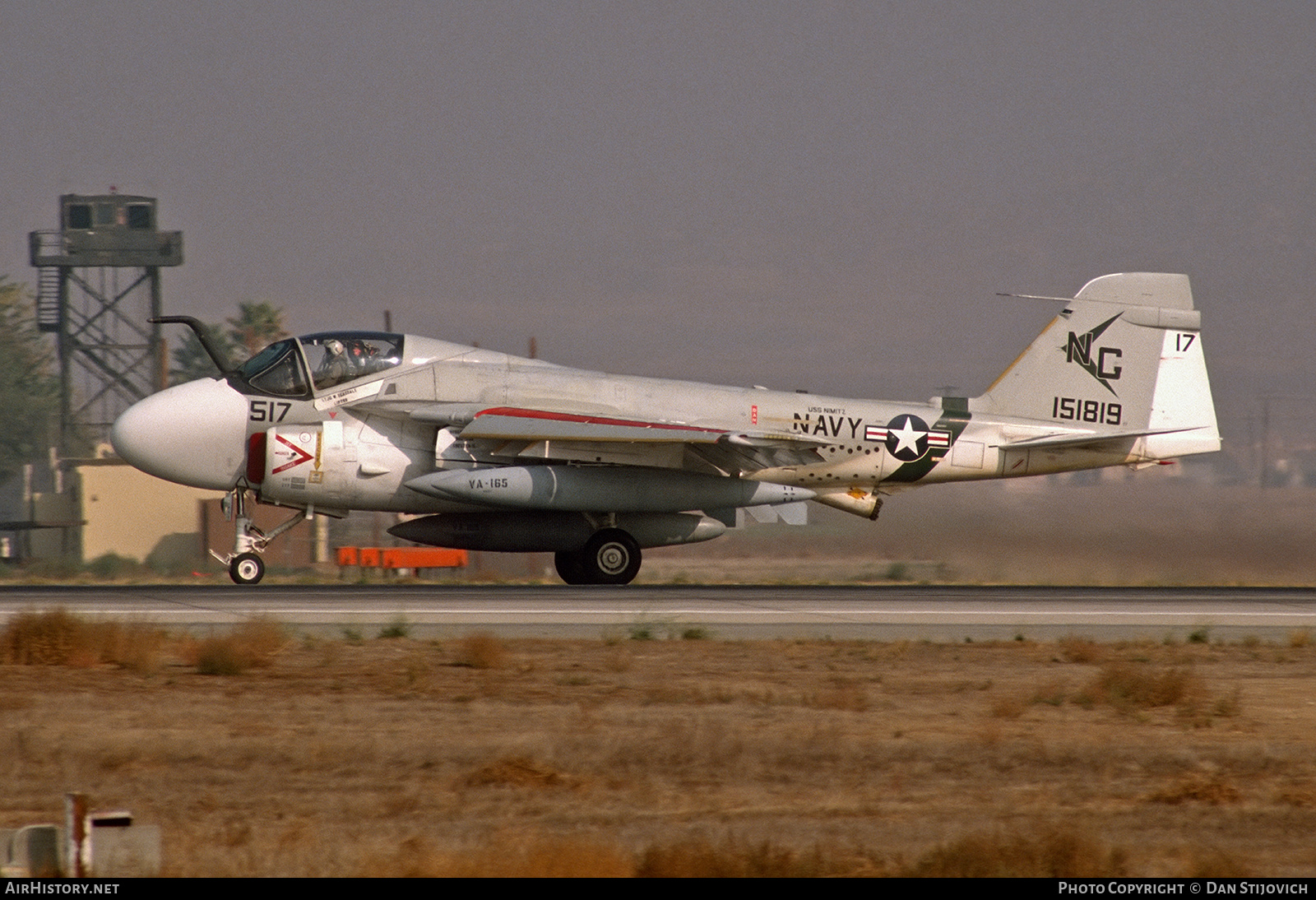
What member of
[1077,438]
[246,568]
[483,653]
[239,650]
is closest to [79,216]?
[246,568]

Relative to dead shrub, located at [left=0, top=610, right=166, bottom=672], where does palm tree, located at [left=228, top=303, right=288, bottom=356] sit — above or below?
above

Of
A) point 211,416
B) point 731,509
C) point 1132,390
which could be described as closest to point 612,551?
point 731,509

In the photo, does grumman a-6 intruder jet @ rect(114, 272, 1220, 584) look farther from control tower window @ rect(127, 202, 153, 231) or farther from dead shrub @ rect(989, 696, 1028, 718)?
control tower window @ rect(127, 202, 153, 231)

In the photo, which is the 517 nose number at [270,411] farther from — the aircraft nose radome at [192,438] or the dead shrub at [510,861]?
the dead shrub at [510,861]

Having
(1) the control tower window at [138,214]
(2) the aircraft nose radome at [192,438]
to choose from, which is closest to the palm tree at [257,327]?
(1) the control tower window at [138,214]

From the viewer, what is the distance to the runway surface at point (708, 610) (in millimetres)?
14672

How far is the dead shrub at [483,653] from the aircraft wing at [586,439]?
25.4 ft

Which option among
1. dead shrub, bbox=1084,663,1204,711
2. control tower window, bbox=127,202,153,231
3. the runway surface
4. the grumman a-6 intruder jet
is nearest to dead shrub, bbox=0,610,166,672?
the runway surface

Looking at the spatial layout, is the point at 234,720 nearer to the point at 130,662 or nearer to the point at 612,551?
the point at 130,662

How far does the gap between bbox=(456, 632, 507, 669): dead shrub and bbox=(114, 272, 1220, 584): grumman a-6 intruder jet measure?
25.0 feet

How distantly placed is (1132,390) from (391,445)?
12222 mm

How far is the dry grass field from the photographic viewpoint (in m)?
6.47

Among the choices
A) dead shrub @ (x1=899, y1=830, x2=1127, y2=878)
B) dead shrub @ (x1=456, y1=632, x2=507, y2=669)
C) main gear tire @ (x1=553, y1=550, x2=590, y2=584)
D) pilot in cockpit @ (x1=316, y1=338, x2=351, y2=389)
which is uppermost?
pilot in cockpit @ (x1=316, y1=338, x2=351, y2=389)

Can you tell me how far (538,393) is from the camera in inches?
832
